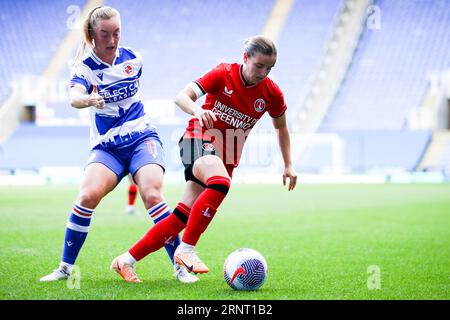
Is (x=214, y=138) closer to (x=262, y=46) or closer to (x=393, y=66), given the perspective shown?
(x=262, y=46)

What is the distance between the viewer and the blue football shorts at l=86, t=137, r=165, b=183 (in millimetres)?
5609

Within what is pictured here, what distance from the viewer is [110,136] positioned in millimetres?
5668

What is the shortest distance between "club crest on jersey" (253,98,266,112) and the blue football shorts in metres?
0.85

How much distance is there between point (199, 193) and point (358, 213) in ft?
26.2

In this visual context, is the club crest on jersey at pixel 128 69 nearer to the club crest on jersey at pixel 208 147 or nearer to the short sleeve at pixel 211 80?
the short sleeve at pixel 211 80

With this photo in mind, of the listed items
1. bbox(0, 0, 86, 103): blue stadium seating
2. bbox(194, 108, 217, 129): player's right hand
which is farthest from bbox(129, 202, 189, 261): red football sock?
bbox(0, 0, 86, 103): blue stadium seating

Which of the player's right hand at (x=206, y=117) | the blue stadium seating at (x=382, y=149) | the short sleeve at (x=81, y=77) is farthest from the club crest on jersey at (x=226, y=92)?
the blue stadium seating at (x=382, y=149)

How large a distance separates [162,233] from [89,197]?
24.2 inches

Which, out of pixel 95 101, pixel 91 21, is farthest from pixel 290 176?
pixel 91 21

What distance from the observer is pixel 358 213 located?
43.3ft

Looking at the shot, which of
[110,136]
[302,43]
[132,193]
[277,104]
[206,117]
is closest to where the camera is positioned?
[206,117]

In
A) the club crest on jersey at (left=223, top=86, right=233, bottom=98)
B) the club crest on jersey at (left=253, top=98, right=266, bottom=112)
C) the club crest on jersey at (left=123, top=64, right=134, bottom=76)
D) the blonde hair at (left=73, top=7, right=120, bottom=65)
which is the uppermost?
the blonde hair at (left=73, top=7, right=120, bottom=65)

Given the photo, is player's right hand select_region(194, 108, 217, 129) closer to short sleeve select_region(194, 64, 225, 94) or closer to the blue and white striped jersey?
short sleeve select_region(194, 64, 225, 94)
